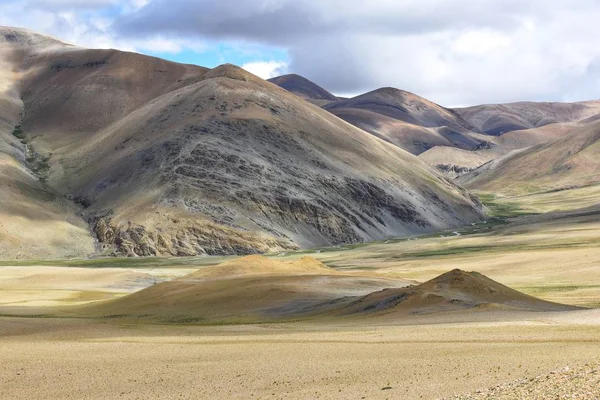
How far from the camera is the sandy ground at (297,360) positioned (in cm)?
2666

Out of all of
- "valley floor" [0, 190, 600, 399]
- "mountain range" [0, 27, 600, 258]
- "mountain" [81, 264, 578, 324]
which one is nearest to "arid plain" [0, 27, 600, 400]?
"valley floor" [0, 190, 600, 399]

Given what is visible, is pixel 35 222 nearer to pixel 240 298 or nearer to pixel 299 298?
pixel 240 298

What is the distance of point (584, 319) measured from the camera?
39.0 meters

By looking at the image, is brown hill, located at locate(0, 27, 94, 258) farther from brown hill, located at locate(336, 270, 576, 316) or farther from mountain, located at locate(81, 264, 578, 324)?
brown hill, located at locate(336, 270, 576, 316)

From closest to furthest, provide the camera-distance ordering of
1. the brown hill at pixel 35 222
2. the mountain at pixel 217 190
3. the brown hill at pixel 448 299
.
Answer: the brown hill at pixel 448 299, the brown hill at pixel 35 222, the mountain at pixel 217 190

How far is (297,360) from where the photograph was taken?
31.9 meters

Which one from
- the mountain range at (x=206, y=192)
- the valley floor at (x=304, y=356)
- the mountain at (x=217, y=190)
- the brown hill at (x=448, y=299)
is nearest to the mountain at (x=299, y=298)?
the brown hill at (x=448, y=299)

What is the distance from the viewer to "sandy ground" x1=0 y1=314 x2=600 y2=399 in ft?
87.5

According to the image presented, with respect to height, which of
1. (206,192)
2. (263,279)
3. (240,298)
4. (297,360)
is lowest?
(297,360)

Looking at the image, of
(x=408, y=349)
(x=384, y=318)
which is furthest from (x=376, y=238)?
(x=408, y=349)

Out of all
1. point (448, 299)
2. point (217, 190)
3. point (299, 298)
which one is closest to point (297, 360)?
point (448, 299)

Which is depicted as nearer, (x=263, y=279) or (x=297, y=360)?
(x=297, y=360)

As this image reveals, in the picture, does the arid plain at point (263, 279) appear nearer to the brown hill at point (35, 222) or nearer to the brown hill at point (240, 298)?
the brown hill at point (240, 298)

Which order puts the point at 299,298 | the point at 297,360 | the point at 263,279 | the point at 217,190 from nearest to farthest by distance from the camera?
the point at 297,360 → the point at 299,298 → the point at 263,279 → the point at 217,190
